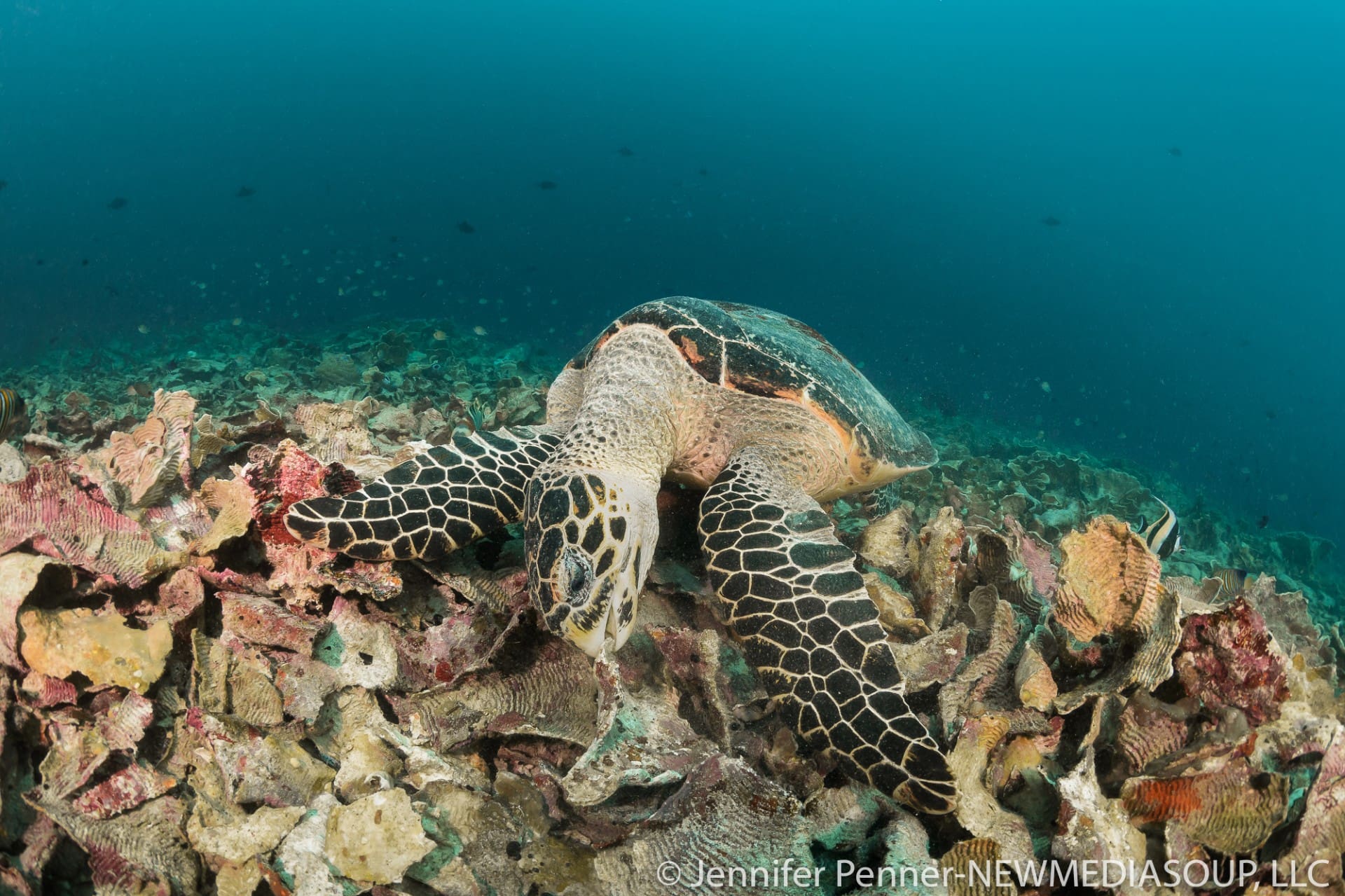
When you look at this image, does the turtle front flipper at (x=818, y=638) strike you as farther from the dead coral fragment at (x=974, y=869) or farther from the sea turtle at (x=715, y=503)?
the dead coral fragment at (x=974, y=869)

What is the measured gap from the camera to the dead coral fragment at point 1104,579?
1980mm

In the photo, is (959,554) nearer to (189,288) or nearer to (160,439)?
(160,439)

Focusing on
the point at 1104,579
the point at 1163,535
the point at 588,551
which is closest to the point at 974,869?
the point at 1104,579

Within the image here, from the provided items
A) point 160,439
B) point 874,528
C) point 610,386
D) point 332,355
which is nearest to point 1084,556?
point 874,528

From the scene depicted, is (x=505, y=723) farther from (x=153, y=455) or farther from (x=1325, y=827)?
(x=1325, y=827)

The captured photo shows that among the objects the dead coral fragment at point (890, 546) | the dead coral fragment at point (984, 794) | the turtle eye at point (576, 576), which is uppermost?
the turtle eye at point (576, 576)

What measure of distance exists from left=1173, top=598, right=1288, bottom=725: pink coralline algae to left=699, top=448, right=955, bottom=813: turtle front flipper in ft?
2.33

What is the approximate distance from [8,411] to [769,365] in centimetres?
456

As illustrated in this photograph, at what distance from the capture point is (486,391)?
810 centimetres

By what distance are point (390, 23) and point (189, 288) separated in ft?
193

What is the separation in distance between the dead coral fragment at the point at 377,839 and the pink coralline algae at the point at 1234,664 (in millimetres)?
1990

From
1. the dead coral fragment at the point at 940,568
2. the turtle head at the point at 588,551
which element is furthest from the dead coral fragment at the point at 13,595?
the dead coral fragment at the point at 940,568

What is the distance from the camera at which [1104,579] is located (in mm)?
2029

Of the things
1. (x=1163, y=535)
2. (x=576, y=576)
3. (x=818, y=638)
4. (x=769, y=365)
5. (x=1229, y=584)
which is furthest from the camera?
(x=1163, y=535)
